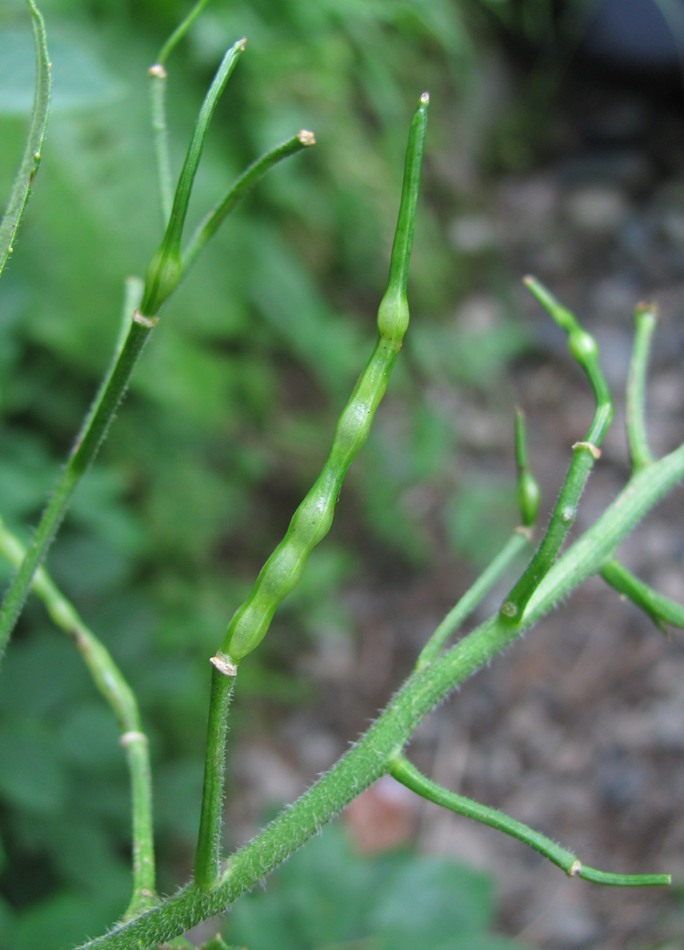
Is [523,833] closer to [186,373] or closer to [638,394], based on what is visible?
[638,394]

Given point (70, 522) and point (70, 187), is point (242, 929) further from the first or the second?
point (70, 187)

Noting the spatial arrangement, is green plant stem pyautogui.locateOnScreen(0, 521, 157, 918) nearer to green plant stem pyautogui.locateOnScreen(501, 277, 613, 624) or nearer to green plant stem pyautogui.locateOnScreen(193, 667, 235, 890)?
green plant stem pyautogui.locateOnScreen(193, 667, 235, 890)

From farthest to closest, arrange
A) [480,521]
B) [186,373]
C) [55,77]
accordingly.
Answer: [480,521] → [186,373] → [55,77]

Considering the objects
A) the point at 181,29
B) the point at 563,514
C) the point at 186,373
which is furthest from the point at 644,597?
the point at 186,373

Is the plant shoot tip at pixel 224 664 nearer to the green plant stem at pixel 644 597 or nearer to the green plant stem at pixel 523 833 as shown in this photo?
the green plant stem at pixel 523 833

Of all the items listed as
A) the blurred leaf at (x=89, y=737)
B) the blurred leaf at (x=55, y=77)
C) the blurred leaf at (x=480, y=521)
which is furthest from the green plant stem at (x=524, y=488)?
the blurred leaf at (x=480, y=521)

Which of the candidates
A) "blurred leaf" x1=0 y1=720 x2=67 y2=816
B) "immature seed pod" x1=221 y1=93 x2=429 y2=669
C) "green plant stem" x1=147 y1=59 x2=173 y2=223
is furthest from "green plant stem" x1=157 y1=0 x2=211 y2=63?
"blurred leaf" x1=0 y1=720 x2=67 y2=816
